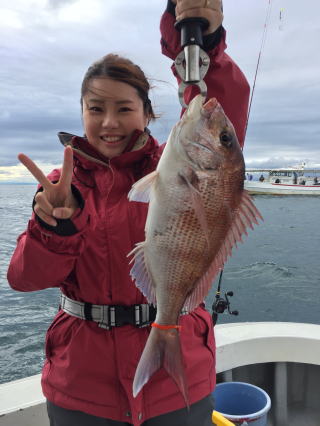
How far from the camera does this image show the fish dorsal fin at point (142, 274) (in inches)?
67.0

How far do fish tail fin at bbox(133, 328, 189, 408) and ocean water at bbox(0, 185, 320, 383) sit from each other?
5.90 ft

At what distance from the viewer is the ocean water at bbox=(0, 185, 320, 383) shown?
713 cm

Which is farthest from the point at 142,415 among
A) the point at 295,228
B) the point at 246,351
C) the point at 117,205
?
the point at 295,228

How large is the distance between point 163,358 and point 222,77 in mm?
1449

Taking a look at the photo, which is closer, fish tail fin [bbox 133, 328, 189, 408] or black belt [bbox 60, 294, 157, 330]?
fish tail fin [bbox 133, 328, 189, 408]

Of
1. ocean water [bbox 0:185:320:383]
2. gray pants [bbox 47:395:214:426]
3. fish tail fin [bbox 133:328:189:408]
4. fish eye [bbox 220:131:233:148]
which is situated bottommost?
ocean water [bbox 0:185:320:383]

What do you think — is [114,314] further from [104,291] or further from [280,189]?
[280,189]

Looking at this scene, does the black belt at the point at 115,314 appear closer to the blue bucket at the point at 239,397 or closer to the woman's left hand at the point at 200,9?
the woman's left hand at the point at 200,9

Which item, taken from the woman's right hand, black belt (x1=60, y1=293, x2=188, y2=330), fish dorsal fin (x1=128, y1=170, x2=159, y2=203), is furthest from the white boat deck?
the woman's right hand

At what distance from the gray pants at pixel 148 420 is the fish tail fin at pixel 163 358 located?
0.21m

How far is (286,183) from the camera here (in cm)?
6278

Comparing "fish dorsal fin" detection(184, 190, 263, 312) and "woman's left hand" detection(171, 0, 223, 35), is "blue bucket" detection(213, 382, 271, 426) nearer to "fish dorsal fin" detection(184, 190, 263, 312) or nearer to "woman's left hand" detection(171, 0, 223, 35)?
"fish dorsal fin" detection(184, 190, 263, 312)

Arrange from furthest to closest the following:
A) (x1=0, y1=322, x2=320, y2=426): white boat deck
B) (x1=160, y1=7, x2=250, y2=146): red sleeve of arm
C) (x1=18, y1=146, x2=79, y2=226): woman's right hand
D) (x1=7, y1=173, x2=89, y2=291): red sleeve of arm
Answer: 1. (x1=0, y1=322, x2=320, y2=426): white boat deck
2. (x1=160, y1=7, x2=250, y2=146): red sleeve of arm
3. (x1=7, y1=173, x2=89, y2=291): red sleeve of arm
4. (x1=18, y1=146, x2=79, y2=226): woman's right hand

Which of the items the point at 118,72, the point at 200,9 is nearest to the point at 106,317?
the point at 118,72
